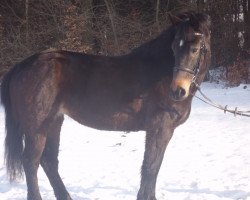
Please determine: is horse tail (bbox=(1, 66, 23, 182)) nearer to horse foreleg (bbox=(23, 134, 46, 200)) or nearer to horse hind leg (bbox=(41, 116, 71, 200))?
horse foreleg (bbox=(23, 134, 46, 200))

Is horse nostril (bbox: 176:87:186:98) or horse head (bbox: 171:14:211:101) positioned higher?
horse head (bbox: 171:14:211:101)

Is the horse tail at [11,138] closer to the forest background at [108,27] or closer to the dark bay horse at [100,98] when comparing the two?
the dark bay horse at [100,98]

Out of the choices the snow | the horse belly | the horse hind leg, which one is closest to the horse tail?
the horse hind leg

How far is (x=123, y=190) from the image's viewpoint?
4562mm

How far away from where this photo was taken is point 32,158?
4.04 m

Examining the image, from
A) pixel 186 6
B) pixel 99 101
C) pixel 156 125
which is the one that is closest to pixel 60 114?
pixel 99 101

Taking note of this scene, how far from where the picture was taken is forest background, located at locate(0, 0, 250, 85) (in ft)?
45.5

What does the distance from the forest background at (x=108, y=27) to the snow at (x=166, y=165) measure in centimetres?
655

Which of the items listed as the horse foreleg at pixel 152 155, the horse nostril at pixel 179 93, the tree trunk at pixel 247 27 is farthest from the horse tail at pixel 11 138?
the tree trunk at pixel 247 27

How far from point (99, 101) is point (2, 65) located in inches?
436

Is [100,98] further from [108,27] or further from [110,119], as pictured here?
[108,27]

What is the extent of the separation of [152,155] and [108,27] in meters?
11.5

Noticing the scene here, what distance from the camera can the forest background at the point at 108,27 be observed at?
13883 mm

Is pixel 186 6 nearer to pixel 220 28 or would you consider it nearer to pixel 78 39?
pixel 220 28
